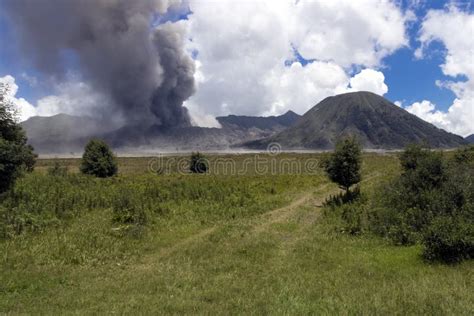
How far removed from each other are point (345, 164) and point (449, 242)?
14.6 m

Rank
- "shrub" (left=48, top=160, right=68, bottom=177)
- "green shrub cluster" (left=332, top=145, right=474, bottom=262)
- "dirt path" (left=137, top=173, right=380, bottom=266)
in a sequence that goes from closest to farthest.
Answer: "green shrub cluster" (left=332, top=145, right=474, bottom=262), "dirt path" (left=137, top=173, right=380, bottom=266), "shrub" (left=48, top=160, right=68, bottom=177)

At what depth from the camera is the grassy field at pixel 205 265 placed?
8.86m

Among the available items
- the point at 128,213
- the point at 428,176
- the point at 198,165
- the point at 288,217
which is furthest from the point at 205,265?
the point at 198,165

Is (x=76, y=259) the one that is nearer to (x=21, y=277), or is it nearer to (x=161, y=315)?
(x=21, y=277)

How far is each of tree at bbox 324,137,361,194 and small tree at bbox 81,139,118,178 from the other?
29384 mm

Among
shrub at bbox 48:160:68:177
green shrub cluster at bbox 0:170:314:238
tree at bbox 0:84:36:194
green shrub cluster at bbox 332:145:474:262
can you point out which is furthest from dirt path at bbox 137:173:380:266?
shrub at bbox 48:160:68:177

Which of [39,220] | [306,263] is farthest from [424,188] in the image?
[39,220]

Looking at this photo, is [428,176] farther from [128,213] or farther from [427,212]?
[128,213]

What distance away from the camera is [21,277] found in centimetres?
1181

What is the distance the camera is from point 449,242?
12578mm

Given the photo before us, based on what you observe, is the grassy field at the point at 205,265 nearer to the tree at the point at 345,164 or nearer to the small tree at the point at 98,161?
the tree at the point at 345,164

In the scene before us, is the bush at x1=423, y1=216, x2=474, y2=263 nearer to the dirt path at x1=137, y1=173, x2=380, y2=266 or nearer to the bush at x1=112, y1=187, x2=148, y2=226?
the dirt path at x1=137, y1=173, x2=380, y2=266

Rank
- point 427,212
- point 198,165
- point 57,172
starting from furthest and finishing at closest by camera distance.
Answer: point 198,165 < point 57,172 < point 427,212

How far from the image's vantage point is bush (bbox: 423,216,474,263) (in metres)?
12.6
